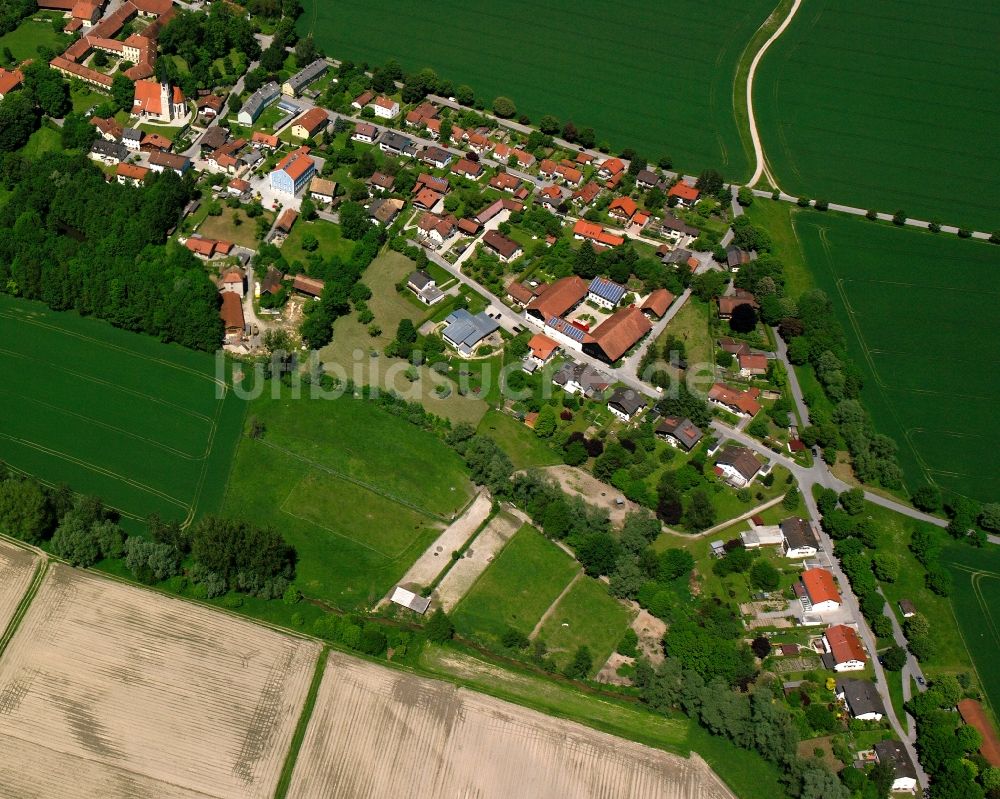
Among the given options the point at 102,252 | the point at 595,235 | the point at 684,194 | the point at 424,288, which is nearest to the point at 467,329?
the point at 424,288

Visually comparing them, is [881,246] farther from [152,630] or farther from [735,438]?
[152,630]

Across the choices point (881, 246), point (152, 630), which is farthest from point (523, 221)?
point (152, 630)

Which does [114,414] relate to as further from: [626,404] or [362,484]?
[626,404]

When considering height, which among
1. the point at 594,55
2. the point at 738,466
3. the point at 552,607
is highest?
the point at 594,55

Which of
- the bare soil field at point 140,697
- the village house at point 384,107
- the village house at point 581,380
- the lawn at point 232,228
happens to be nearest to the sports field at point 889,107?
the village house at point 581,380

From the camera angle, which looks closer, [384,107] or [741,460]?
[741,460]

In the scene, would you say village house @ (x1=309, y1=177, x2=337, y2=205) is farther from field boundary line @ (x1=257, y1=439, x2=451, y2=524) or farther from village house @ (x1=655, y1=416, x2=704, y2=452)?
village house @ (x1=655, y1=416, x2=704, y2=452)
